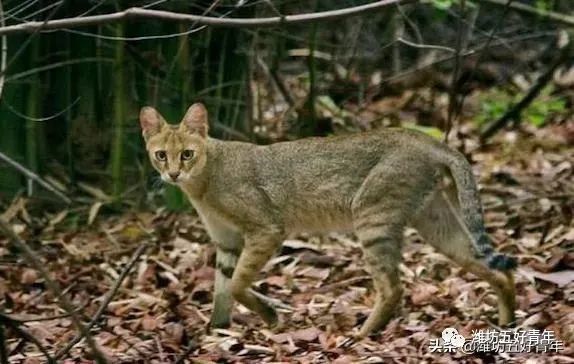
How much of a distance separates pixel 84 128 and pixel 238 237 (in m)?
2.78

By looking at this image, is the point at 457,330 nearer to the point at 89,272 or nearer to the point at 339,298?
the point at 339,298

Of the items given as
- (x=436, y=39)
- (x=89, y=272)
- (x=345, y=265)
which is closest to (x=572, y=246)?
(x=345, y=265)

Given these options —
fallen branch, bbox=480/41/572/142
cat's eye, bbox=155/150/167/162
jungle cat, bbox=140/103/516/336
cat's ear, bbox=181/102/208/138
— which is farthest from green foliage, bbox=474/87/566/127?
cat's eye, bbox=155/150/167/162

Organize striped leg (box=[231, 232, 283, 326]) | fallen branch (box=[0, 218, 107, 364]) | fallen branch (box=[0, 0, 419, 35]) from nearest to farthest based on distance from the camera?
fallen branch (box=[0, 218, 107, 364]) → fallen branch (box=[0, 0, 419, 35]) → striped leg (box=[231, 232, 283, 326])

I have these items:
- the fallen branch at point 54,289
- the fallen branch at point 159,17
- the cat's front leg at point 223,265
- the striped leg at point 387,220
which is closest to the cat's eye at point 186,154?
the cat's front leg at point 223,265

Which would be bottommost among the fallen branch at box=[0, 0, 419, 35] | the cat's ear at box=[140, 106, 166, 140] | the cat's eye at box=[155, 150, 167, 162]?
the cat's eye at box=[155, 150, 167, 162]

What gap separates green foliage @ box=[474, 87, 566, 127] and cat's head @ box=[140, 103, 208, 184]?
4.85 meters

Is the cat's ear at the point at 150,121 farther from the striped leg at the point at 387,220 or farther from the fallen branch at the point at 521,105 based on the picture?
the fallen branch at the point at 521,105

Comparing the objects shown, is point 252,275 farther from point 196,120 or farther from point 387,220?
point 196,120

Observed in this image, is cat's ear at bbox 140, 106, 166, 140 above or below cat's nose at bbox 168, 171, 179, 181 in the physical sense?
above

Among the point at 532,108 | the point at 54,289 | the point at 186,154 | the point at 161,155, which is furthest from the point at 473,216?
the point at 532,108

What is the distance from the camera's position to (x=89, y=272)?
871 cm

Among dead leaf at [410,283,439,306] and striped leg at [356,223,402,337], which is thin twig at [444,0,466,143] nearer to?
dead leaf at [410,283,439,306]

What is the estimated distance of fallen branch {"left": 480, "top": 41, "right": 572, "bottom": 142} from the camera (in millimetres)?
11028
